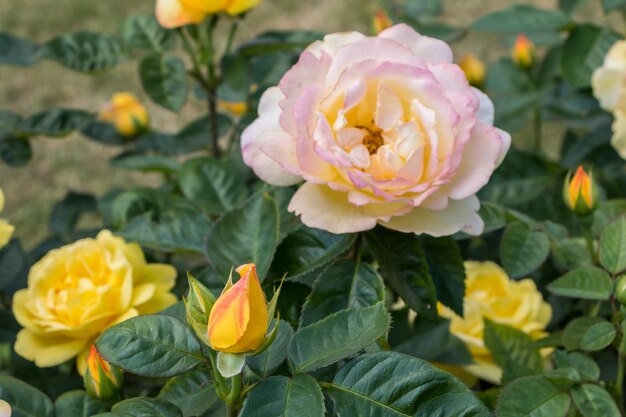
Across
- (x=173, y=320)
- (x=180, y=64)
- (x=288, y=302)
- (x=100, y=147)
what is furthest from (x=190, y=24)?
(x=100, y=147)

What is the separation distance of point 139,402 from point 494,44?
2.68 metres

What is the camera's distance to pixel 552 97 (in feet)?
5.39

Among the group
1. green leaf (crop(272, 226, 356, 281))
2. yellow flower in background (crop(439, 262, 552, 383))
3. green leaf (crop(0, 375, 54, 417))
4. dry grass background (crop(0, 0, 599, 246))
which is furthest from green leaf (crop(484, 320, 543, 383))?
dry grass background (crop(0, 0, 599, 246))

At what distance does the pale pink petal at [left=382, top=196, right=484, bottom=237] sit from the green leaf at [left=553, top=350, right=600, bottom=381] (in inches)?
7.2

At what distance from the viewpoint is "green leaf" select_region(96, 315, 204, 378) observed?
2.19ft

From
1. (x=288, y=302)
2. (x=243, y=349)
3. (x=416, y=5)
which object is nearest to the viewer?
(x=243, y=349)

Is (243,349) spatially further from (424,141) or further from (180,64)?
(180,64)

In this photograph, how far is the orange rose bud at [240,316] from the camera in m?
0.60

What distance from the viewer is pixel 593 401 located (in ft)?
2.54

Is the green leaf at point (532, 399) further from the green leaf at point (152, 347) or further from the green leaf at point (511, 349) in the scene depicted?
the green leaf at point (152, 347)

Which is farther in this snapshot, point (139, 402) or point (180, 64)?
point (180, 64)

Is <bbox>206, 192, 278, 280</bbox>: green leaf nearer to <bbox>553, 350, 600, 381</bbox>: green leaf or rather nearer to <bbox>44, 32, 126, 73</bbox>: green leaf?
<bbox>553, 350, 600, 381</bbox>: green leaf

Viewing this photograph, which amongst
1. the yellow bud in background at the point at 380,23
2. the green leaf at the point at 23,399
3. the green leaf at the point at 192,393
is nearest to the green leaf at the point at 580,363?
the green leaf at the point at 192,393

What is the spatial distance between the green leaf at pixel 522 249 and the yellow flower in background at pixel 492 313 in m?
0.09
